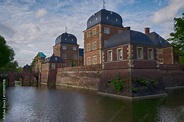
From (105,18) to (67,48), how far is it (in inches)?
924

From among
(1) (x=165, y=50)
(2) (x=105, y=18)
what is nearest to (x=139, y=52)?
(2) (x=105, y=18)

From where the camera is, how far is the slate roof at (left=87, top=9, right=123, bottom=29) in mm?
31562

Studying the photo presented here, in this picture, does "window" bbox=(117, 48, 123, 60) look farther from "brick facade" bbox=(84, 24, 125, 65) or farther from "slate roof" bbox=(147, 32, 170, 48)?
"slate roof" bbox=(147, 32, 170, 48)

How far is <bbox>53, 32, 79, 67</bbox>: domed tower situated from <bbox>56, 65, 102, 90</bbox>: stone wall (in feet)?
39.8

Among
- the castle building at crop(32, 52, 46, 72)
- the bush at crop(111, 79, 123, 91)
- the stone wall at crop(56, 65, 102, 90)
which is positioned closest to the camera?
the bush at crop(111, 79, 123, 91)

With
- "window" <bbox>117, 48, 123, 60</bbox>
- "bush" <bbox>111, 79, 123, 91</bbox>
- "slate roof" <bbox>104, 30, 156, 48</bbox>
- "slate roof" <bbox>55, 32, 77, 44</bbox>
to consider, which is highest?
"slate roof" <bbox>55, 32, 77, 44</bbox>

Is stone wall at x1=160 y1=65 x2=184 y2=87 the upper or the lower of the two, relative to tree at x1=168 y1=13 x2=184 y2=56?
lower

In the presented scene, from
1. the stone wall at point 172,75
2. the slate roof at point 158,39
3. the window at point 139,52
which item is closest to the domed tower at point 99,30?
the slate roof at point 158,39

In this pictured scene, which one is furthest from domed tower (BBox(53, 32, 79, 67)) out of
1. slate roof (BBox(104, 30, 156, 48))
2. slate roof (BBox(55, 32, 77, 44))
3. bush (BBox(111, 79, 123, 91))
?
bush (BBox(111, 79, 123, 91))

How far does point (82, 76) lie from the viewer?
97.9ft

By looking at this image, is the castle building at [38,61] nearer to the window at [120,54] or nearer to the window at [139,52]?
the window at [120,54]

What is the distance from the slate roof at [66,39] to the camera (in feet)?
171

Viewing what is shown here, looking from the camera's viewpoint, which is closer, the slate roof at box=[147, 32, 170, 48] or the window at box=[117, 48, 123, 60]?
the window at box=[117, 48, 123, 60]

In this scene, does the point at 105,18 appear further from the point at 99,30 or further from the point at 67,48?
the point at 67,48
